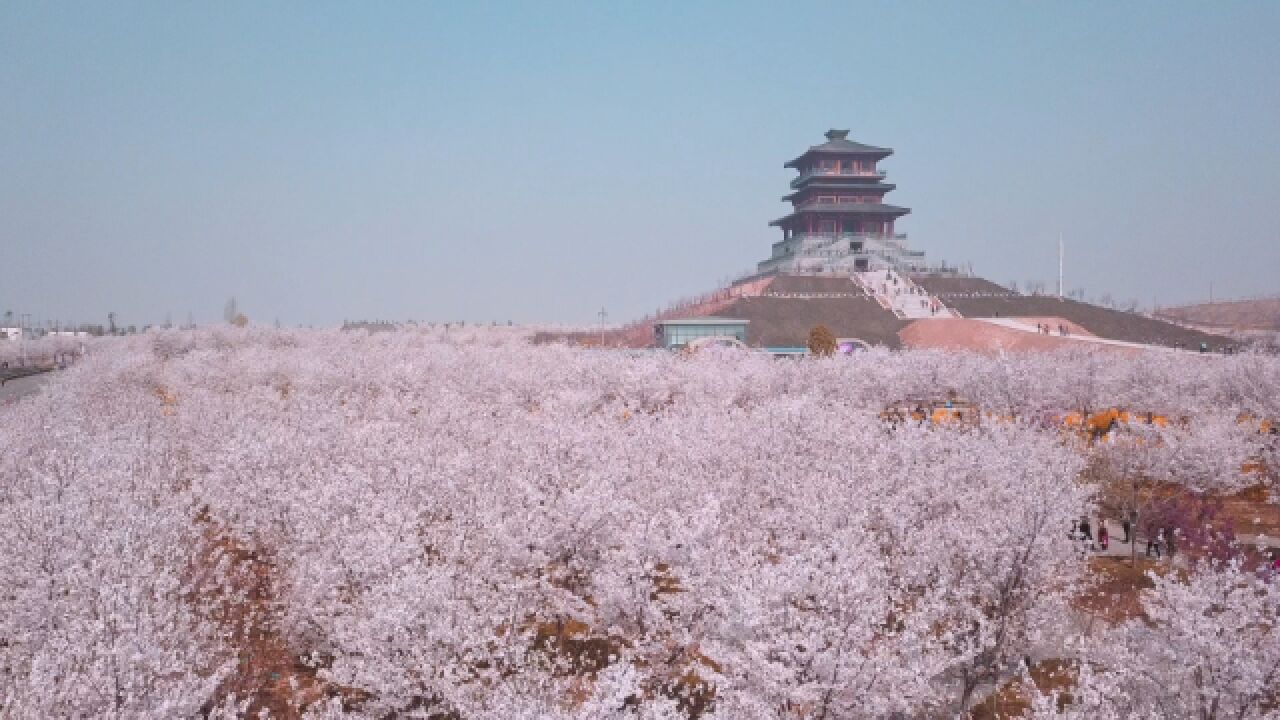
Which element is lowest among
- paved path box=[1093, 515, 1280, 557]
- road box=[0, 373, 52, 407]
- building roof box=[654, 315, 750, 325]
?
paved path box=[1093, 515, 1280, 557]

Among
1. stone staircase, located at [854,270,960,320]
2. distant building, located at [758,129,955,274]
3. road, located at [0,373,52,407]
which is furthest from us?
distant building, located at [758,129,955,274]

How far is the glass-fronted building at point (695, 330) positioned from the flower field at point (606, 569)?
4458 cm

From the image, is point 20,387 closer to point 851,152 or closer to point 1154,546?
point 1154,546

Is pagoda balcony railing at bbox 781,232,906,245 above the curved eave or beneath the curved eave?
beneath

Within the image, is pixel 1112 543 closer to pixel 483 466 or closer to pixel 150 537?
pixel 483 466

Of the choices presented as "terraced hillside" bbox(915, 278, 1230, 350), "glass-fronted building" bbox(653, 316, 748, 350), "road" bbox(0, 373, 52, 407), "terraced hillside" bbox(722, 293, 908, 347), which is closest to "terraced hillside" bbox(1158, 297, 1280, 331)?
"terraced hillside" bbox(915, 278, 1230, 350)

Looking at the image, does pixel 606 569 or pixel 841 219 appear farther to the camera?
pixel 841 219

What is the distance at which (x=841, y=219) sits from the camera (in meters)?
123

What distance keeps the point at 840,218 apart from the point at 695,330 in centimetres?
5231

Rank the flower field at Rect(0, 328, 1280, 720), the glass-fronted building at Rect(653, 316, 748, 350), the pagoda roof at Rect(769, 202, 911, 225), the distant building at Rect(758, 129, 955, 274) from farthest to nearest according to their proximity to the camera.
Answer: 1. the pagoda roof at Rect(769, 202, 911, 225)
2. the distant building at Rect(758, 129, 955, 274)
3. the glass-fronted building at Rect(653, 316, 748, 350)
4. the flower field at Rect(0, 328, 1280, 720)

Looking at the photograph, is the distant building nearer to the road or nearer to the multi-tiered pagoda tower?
the multi-tiered pagoda tower

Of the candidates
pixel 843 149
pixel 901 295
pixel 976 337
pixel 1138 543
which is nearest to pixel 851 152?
pixel 843 149

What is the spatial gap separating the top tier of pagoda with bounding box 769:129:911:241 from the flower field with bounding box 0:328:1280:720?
3524 inches

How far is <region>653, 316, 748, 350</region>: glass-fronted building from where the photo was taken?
80.1 metres
